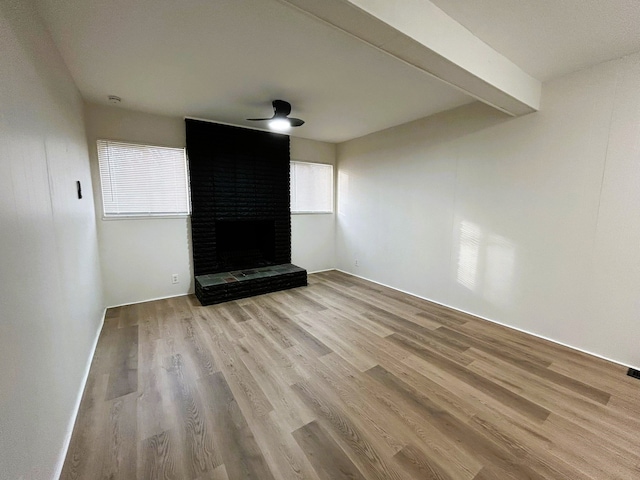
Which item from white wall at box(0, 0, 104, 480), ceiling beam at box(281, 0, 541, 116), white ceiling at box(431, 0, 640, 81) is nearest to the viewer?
white wall at box(0, 0, 104, 480)

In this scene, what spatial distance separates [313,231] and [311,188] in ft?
2.72

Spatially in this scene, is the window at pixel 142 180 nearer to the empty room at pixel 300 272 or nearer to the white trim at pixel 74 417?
the empty room at pixel 300 272

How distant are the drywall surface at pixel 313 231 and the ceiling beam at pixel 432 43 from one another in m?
3.08

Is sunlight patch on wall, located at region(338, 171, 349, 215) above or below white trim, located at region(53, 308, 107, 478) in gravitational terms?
above

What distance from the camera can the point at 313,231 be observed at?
5102 mm

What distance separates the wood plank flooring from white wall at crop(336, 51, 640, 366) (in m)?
0.41

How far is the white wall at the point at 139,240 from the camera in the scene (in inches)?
126

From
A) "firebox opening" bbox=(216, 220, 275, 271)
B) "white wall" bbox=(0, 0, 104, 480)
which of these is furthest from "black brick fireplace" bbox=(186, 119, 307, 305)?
"white wall" bbox=(0, 0, 104, 480)

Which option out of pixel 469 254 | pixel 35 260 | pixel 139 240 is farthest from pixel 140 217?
pixel 469 254

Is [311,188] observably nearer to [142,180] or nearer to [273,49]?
[142,180]

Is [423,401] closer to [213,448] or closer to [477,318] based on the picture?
[213,448]

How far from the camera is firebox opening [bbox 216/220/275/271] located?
4121 millimetres

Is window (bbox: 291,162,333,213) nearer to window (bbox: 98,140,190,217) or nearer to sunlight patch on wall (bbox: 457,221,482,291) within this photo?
window (bbox: 98,140,190,217)

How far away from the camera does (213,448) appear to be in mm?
1439
